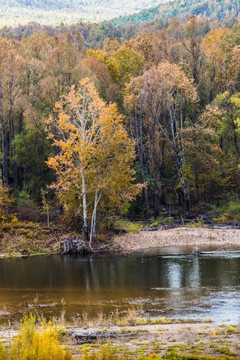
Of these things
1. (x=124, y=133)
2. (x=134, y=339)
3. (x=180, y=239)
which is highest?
(x=124, y=133)

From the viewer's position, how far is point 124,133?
37562mm

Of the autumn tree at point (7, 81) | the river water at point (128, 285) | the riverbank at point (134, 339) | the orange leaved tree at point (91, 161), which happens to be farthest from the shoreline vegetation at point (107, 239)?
the riverbank at point (134, 339)

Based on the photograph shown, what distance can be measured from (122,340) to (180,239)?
992 inches

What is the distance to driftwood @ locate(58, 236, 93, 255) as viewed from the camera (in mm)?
33562

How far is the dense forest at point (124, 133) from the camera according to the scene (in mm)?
37094

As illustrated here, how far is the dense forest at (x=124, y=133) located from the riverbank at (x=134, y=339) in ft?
72.4

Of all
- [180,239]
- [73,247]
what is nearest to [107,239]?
[73,247]

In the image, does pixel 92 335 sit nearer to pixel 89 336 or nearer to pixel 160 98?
pixel 89 336

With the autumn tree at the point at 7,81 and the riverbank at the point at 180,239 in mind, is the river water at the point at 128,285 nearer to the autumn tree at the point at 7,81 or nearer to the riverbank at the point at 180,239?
the riverbank at the point at 180,239

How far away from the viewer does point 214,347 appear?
10.3 m

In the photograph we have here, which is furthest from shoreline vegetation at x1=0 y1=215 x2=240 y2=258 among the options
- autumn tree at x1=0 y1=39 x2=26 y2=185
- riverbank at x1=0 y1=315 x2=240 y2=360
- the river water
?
riverbank at x1=0 y1=315 x2=240 y2=360

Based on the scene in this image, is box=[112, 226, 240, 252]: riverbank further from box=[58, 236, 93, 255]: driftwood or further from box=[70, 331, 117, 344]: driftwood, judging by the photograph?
box=[70, 331, 117, 344]: driftwood

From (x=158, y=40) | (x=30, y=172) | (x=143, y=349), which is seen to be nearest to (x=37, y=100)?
(x=30, y=172)

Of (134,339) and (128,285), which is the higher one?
(134,339)
